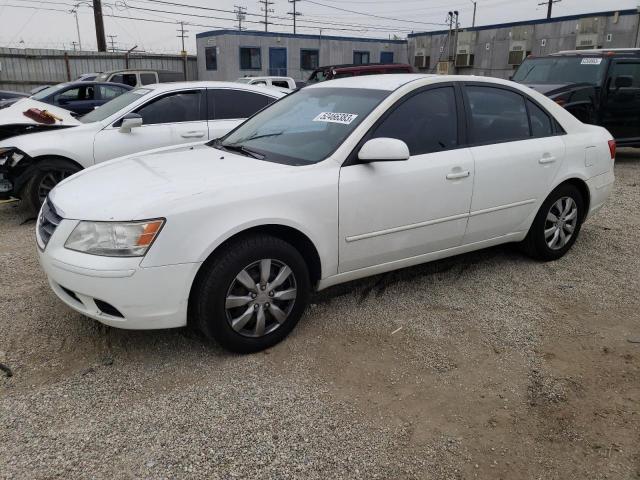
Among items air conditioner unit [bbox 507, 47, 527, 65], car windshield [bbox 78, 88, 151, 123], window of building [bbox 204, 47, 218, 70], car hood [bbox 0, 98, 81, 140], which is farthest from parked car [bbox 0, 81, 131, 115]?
air conditioner unit [bbox 507, 47, 527, 65]

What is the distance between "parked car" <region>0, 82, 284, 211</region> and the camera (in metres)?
5.93

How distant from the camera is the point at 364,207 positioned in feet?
11.5

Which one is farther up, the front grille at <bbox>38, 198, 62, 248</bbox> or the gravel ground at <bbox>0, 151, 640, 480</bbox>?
the front grille at <bbox>38, 198, 62, 248</bbox>

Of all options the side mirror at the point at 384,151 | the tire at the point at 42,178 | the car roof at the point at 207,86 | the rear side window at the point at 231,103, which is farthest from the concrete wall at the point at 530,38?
the side mirror at the point at 384,151

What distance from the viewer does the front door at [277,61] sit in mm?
36906

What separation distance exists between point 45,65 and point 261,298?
101ft

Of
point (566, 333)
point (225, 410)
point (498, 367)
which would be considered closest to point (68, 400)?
point (225, 410)

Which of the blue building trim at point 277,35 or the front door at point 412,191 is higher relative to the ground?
the blue building trim at point 277,35

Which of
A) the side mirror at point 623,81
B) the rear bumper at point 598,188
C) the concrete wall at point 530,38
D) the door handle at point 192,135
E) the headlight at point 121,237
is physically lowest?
the rear bumper at point 598,188

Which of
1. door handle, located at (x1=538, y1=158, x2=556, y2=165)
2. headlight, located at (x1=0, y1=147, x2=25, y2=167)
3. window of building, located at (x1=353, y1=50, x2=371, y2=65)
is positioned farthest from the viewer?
window of building, located at (x1=353, y1=50, x2=371, y2=65)

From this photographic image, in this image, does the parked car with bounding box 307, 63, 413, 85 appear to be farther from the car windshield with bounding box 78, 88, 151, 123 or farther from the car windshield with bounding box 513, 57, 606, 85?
the car windshield with bounding box 78, 88, 151, 123

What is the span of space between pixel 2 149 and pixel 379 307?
4618mm

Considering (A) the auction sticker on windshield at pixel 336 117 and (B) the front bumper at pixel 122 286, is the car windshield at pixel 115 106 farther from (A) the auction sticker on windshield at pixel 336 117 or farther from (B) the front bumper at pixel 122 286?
(B) the front bumper at pixel 122 286

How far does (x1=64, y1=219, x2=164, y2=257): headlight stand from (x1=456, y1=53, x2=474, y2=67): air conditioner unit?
36.1 m
